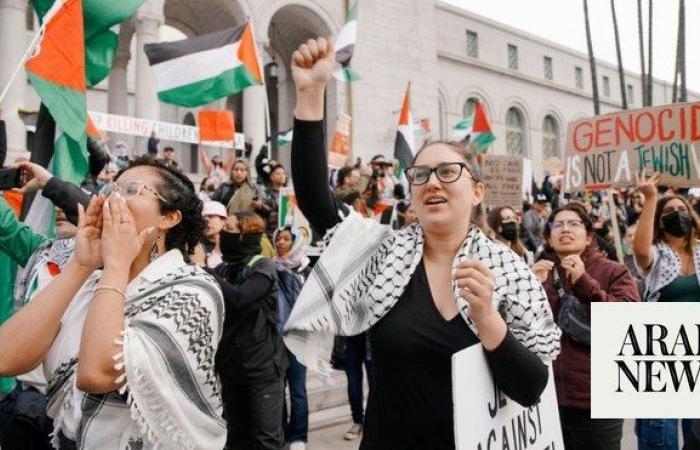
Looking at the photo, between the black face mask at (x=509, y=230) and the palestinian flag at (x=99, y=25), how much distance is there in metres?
3.23

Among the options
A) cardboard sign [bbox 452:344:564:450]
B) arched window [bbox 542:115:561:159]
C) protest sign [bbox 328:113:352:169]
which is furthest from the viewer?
arched window [bbox 542:115:561:159]

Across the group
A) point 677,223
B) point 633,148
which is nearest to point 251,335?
point 677,223

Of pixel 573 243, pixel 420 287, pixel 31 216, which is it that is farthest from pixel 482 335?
pixel 31 216

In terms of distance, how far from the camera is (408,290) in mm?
1863

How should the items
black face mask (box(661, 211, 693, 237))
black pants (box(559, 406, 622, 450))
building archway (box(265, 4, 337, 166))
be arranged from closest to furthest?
1. black pants (box(559, 406, 622, 450))
2. black face mask (box(661, 211, 693, 237))
3. building archway (box(265, 4, 337, 166))

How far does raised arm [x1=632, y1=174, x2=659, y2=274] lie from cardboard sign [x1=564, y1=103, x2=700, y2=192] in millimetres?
1311

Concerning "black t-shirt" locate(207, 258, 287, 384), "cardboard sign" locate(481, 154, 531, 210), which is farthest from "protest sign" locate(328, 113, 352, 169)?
"black t-shirt" locate(207, 258, 287, 384)

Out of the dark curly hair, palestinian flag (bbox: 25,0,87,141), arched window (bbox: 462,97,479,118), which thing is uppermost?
arched window (bbox: 462,97,479,118)

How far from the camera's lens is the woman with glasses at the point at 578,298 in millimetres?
2932

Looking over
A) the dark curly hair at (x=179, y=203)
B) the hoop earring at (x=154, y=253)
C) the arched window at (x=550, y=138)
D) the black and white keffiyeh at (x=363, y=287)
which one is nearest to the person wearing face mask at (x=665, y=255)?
the black and white keffiyeh at (x=363, y=287)

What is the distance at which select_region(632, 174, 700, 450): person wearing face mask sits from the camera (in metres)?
3.83

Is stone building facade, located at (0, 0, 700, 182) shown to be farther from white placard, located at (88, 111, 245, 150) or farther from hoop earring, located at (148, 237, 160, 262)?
hoop earring, located at (148, 237, 160, 262)

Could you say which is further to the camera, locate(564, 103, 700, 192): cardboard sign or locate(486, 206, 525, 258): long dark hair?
locate(564, 103, 700, 192): cardboard sign

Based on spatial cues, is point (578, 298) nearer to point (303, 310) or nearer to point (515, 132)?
point (303, 310)
